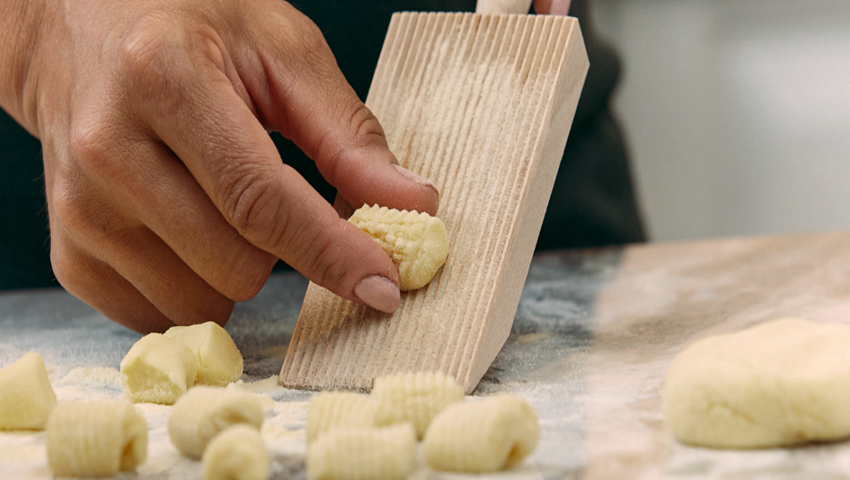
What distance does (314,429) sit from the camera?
689 mm

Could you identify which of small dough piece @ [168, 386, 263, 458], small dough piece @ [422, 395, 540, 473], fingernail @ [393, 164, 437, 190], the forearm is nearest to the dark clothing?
the forearm

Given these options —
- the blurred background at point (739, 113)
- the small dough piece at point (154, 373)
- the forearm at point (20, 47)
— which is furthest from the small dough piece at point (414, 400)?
the blurred background at point (739, 113)

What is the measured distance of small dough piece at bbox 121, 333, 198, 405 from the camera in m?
0.85

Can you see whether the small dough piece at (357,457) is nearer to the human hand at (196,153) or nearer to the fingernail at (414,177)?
the human hand at (196,153)

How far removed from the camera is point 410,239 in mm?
911

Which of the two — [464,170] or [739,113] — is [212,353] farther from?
[739,113]

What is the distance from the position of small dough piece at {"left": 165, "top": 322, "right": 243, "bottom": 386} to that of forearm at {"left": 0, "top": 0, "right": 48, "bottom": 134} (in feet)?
1.65

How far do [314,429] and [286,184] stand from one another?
317 mm

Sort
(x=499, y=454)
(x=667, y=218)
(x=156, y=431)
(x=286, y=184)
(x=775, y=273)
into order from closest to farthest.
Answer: (x=499, y=454) → (x=156, y=431) → (x=286, y=184) → (x=775, y=273) → (x=667, y=218)

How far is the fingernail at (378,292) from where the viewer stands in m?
0.91

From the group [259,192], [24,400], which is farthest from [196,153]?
[24,400]

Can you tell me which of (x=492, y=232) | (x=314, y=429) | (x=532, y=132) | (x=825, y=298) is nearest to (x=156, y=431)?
(x=314, y=429)

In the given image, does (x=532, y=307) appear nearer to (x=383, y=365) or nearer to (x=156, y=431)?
(x=383, y=365)

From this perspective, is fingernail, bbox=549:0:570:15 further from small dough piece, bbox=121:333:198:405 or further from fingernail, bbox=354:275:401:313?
small dough piece, bbox=121:333:198:405
